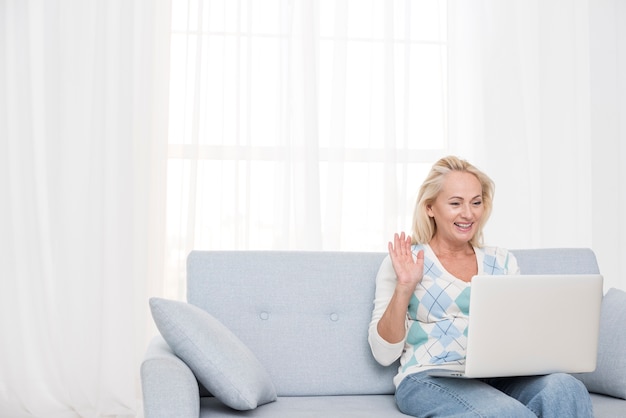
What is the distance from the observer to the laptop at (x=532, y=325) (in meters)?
1.96

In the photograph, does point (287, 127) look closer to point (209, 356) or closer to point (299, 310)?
point (299, 310)

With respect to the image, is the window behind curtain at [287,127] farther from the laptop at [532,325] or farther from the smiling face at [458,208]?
the laptop at [532,325]

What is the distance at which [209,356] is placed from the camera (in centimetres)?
207

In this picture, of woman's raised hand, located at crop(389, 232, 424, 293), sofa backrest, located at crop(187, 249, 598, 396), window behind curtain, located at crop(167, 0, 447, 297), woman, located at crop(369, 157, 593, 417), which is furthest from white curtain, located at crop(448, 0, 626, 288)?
woman's raised hand, located at crop(389, 232, 424, 293)

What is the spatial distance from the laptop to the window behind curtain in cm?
185

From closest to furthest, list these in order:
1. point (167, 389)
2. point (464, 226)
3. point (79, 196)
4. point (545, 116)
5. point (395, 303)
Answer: point (167, 389) → point (395, 303) → point (464, 226) → point (79, 196) → point (545, 116)

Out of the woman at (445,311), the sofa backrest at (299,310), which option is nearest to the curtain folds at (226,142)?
the sofa backrest at (299,310)

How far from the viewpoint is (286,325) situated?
8.14 ft

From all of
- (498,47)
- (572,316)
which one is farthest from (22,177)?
(572,316)

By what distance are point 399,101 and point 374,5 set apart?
0.48m

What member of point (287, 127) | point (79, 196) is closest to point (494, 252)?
point (287, 127)

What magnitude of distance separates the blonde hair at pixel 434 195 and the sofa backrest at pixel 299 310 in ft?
0.61

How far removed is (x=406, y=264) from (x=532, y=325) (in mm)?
436

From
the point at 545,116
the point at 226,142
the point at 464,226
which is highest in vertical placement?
the point at 545,116
